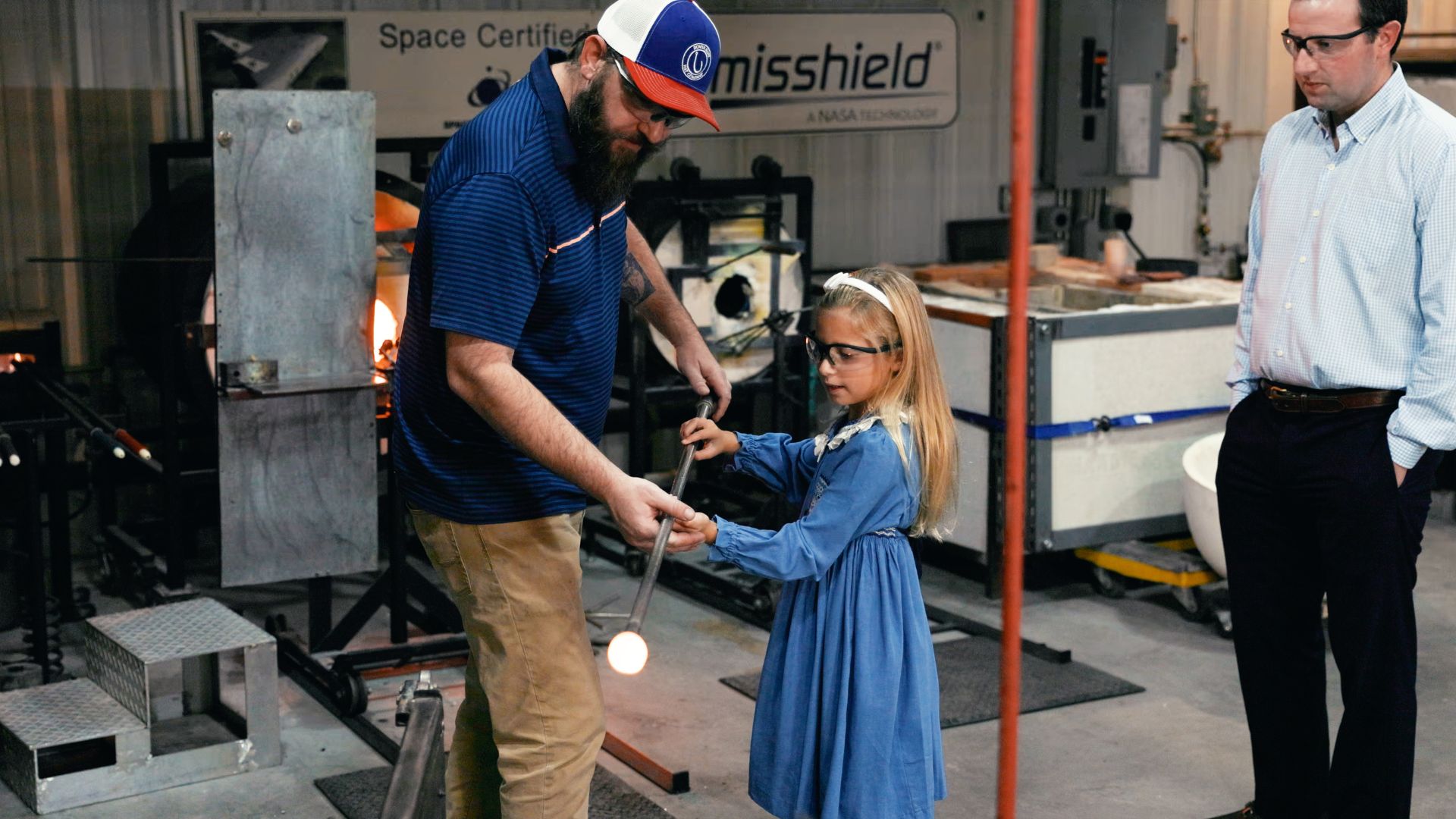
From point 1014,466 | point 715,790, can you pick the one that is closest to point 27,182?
point 715,790

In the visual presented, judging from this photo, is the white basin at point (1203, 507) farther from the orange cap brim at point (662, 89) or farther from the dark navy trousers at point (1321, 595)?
the orange cap brim at point (662, 89)

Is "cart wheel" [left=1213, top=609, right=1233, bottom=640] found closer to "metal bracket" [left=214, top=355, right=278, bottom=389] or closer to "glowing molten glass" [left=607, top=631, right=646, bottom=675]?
"metal bracket" [left=214, top=355, right=278, bottom=389]

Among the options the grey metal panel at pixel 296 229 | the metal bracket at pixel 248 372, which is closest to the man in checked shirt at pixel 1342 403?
the grey metal panel at pixel 296 229

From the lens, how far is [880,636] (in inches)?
118

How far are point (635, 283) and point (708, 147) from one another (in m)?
3.83

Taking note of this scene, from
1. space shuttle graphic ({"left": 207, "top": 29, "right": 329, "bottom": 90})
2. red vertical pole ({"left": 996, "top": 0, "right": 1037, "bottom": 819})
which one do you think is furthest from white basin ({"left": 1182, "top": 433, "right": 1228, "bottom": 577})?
red vertical pole ({"left": 996, "top": 0, "right": 1037, "bottom": 819})

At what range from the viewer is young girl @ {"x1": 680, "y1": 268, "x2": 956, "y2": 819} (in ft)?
9.80

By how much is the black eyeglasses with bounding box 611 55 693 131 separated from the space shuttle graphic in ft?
11.9

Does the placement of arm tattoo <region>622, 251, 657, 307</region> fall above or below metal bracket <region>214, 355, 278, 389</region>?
above

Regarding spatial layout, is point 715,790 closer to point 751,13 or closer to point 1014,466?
point 1014,466

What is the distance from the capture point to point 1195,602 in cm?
548

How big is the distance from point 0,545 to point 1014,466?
4664mm

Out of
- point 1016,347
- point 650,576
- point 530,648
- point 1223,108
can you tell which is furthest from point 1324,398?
point 1223,108

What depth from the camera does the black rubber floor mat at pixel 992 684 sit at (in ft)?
15.1
